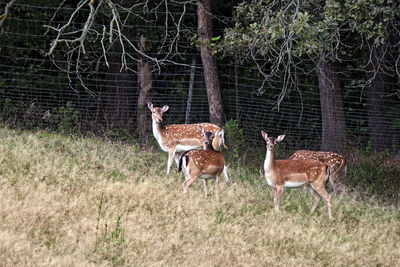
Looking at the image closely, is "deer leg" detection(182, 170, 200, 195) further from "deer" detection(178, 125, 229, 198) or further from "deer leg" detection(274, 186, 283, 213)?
"deer leg" detection(274, 186, 283, 213)

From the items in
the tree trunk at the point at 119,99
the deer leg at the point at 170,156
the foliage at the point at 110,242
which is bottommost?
the foliage at the point at 110,242

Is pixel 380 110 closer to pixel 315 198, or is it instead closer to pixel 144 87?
pixel 315 198

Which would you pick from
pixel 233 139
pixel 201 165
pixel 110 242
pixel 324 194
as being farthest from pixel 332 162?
pixel 110 242

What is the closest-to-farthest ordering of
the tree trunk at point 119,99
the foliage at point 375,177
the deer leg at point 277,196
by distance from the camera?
1. the deer leg at point 277,196
2. the foliage at point 375,177
3. the tree trunk at point 119,99

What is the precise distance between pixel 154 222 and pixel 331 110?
6449 mm

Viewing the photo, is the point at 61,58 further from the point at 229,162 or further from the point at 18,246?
the point at 18,246

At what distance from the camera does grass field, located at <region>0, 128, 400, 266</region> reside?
6816 mm

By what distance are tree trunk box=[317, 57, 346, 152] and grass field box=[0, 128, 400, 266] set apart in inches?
116

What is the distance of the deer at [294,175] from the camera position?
9188 mm

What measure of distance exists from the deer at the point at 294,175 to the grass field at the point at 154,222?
0.26 m

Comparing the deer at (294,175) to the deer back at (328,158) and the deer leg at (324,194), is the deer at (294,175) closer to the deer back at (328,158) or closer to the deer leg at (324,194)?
the deer leg at (324,194)

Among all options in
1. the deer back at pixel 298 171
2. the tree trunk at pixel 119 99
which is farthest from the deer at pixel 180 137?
the deer back at pixel 298 171

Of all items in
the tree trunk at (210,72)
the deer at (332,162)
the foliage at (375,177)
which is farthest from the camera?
the tree trunk at (210,72)

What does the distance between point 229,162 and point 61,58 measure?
5409mm
